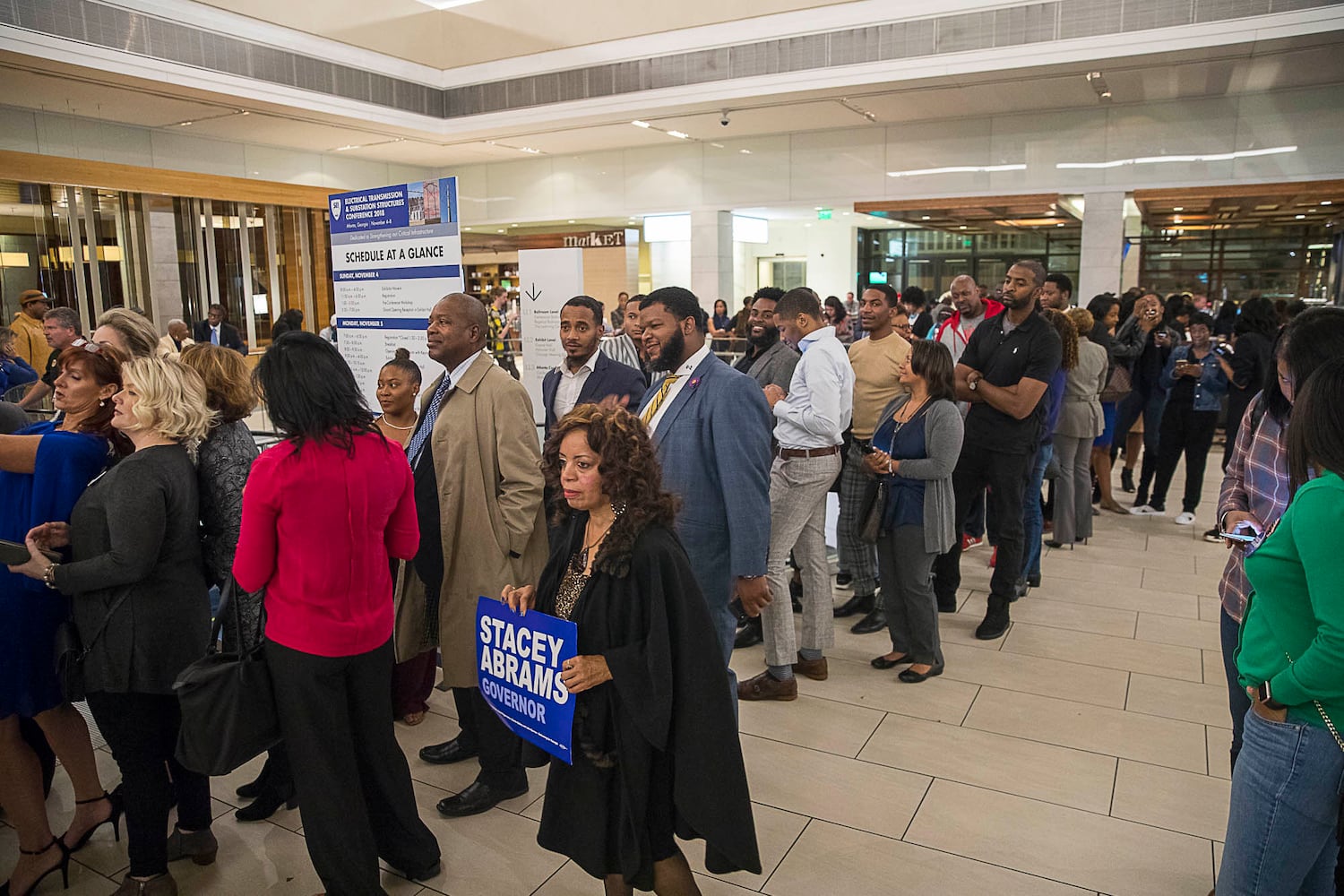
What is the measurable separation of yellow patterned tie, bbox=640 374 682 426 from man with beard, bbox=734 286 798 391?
1.00 m

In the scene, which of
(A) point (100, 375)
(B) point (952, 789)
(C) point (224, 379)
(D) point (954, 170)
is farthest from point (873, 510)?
(D) point (954, 170)

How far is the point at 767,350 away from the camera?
457cm

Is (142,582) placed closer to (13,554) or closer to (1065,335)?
(13,554)

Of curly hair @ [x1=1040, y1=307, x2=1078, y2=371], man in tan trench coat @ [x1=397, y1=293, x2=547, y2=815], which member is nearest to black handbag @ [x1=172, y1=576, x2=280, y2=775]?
man in tan trench coat @ [x1=397, y1=293, x2=547, y2=815]

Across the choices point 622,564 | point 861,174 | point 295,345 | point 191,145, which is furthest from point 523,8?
point 622,564

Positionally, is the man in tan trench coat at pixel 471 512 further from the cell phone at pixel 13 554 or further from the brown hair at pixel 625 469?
the cell phone at pixel 13 554

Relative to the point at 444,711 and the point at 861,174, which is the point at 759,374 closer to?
the point at 444,711

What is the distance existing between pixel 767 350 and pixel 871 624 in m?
1.69

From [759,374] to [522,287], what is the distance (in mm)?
4502

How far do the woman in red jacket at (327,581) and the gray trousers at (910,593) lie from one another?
8.18 ft

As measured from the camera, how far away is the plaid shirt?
2340 millimetres

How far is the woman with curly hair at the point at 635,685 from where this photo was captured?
6.58 ft

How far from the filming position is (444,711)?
13.2 ft

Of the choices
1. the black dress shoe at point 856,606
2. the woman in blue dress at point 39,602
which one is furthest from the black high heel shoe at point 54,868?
the black dress shoe at point 856,606
